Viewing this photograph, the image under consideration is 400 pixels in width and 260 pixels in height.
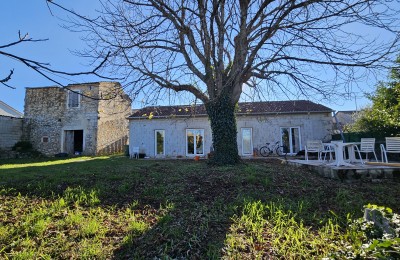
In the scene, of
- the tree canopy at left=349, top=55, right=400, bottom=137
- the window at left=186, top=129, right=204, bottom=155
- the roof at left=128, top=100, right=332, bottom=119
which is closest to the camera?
the tree canopy at left=349, top=55, right=400, bottom=137

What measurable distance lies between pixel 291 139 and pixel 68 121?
1737cm

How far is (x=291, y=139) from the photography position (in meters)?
16.0

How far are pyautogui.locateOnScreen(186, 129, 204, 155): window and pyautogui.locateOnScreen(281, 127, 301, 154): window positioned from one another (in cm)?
556

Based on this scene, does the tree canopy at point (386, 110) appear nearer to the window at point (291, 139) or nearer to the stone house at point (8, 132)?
the window at point (291, 139)

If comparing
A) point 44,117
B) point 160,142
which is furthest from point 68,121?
point 160,142

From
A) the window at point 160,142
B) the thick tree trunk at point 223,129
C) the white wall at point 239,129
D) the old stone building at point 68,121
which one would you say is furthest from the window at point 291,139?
the old stone building at point 68,121

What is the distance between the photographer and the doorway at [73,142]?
19547mm

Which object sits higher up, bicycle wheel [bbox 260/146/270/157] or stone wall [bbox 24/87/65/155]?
stone wall [bbox 24/87/65/155]

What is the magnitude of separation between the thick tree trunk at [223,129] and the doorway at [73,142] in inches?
606

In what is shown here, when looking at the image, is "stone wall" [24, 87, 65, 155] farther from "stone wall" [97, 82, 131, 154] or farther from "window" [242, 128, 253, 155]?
"window" [242, 128, 253, 155]

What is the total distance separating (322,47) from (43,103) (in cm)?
2154

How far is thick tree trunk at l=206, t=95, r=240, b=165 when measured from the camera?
7914 millimetres

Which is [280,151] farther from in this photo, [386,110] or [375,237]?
[375,237]

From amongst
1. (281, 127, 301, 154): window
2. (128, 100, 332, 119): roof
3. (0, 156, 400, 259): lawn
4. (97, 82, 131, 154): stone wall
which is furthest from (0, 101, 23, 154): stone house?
(281, 127, 301, 154): window
